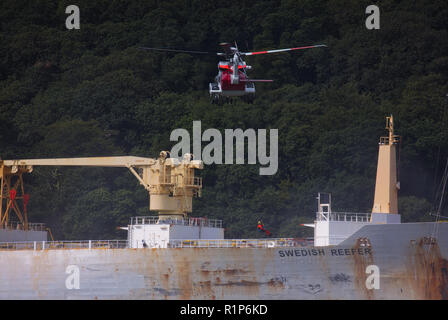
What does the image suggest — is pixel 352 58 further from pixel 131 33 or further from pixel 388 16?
pixel 131 33

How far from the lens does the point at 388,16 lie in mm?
118000

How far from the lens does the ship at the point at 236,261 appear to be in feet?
179

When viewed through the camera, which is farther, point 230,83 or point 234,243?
point 230,83

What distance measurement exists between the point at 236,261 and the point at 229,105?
166ft

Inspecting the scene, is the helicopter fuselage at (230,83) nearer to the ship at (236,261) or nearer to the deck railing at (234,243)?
the ship at (236,261)

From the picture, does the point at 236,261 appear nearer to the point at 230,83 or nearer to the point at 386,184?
the point at 386,184

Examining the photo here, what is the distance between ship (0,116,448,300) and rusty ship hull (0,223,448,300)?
61mm

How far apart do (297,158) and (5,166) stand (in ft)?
126

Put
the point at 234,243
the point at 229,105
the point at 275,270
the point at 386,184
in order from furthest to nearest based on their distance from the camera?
the point at 229,105 < the point at 386,184 < the point at 234,243 < the point at 275,270

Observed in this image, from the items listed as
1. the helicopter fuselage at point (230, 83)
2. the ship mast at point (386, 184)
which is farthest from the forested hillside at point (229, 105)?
the helicopter fuselage at point (230, 83)

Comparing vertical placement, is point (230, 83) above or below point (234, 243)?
above

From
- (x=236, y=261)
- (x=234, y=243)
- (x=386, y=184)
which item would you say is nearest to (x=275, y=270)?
(x=236, y=261)

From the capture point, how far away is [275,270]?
184ft

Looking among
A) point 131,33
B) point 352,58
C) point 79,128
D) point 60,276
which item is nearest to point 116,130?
point 79,128
